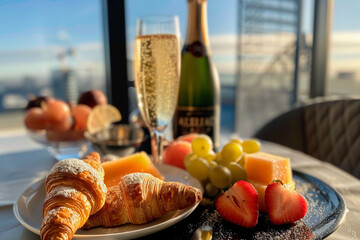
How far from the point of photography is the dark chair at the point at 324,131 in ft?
4.20

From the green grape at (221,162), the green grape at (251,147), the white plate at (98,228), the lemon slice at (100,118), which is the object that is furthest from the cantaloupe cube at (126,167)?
the lemon slice at (100,118)

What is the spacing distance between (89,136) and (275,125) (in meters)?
1.00

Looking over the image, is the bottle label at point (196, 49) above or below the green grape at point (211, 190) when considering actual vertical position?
above

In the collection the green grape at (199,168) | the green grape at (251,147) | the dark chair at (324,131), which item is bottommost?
the dark chair at (324,131)

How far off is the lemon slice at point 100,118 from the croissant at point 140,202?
0.54 m

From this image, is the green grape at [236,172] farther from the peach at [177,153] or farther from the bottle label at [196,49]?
the bottle label at [196,49]

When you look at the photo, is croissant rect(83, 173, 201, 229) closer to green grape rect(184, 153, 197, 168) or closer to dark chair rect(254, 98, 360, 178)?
green grape rect(184, 153, 197, 168)

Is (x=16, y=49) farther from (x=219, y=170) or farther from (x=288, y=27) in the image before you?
(x=219, y=170)

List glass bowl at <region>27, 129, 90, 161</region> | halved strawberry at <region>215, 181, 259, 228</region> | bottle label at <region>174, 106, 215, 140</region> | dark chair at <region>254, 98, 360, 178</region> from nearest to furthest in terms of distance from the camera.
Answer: halved strawberry at <region>215, 181, 259, 228</region>, glass bowl at <region>27, 129, 90, 161</region>, bottle label at <region>174, 106, 215, 140</region>, dark chair at <region>254, 98, 360, 178</region>

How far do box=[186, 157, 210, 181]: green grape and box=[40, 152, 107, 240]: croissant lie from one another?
0.92ft

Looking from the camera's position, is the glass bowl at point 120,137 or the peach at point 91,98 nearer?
the glass bowl at point 120,137

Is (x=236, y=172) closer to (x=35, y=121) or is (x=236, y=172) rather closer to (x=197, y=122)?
(x=197, y=122)

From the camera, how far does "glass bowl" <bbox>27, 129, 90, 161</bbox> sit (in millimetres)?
862

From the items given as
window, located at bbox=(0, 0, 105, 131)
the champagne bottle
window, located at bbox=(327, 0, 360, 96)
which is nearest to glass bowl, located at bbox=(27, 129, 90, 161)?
the champagne bottle
